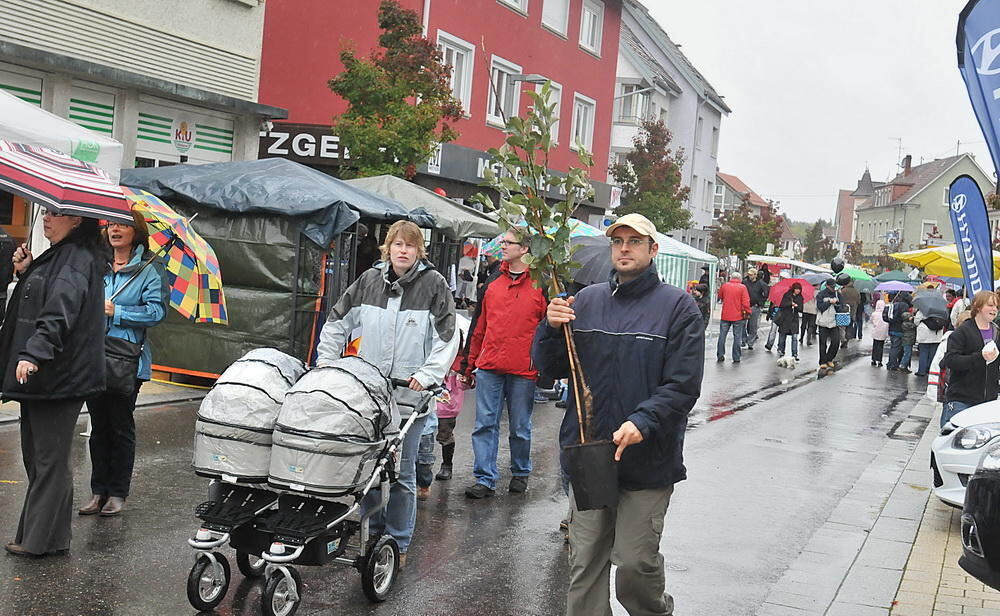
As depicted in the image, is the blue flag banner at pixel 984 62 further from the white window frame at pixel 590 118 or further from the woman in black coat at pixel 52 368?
the white window frame at pixel 590 118

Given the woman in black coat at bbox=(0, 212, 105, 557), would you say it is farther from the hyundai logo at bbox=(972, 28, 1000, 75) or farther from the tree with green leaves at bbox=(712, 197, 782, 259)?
the tree with green leaves at bbox=(712, 197, 782, 259)

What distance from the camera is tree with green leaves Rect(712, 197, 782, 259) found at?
189 ft

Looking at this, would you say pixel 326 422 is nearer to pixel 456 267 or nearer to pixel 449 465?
pixel 449 465

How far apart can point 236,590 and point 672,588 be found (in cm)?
247

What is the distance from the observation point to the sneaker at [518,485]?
873 centimetres

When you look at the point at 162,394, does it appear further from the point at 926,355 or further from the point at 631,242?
the point at 926,355

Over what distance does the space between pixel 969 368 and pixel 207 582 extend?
746 centimetres

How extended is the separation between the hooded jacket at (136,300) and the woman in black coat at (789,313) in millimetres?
18878

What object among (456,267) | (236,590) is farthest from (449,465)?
(456,267)

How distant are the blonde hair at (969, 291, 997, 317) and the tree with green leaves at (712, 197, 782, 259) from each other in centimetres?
4760

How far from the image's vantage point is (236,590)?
576 centimetres

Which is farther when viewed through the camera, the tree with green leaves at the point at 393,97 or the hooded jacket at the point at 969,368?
the tree with green leaves at the point at 393,97

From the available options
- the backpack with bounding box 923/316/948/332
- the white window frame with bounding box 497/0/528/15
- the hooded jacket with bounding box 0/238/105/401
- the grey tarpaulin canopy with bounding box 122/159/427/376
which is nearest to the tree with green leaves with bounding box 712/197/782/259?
the white window frame with bounding box 497/0/528/15

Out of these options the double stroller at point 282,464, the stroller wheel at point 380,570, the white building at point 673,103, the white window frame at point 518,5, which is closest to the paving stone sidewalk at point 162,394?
the stroller wheel at point 380,570
